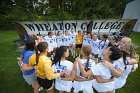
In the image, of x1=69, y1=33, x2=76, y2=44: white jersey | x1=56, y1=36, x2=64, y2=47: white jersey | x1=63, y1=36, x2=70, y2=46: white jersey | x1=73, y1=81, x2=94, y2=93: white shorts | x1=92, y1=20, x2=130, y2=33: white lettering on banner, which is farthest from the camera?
x1=92, y1=20, x2=130, y2=33: white lettering on banner

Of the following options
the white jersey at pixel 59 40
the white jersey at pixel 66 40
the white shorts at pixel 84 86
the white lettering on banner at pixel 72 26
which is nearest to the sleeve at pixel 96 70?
the white shorts at pixel 84 86

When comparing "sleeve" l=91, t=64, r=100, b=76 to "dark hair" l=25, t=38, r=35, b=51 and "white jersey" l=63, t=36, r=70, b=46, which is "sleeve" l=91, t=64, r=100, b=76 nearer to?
"dark hair" l=25, t=38, r=35, b=51

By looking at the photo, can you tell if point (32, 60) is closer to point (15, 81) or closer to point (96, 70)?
point (96, 70)

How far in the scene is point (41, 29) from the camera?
1465cm

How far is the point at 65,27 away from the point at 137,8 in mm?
16592

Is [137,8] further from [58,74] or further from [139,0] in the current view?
[58,74]

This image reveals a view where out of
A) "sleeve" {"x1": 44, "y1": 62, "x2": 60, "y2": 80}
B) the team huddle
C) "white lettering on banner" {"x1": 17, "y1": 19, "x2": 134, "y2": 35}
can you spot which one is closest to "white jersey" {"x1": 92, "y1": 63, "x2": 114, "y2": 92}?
the team huddle

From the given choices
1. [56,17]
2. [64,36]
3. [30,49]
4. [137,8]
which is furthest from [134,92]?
[56,17]

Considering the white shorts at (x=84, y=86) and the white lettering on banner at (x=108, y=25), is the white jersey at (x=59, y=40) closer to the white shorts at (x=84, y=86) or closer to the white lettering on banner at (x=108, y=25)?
the white lettering on banner at (x=108, y=25)

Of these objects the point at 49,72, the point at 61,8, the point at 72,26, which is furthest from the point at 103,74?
the point at 61,8

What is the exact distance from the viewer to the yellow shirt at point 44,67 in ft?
17.5

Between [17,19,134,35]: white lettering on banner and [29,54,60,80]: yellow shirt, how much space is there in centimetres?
897

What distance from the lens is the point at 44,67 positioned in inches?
214

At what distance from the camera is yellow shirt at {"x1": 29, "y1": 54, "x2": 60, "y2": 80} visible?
534 centimetres
